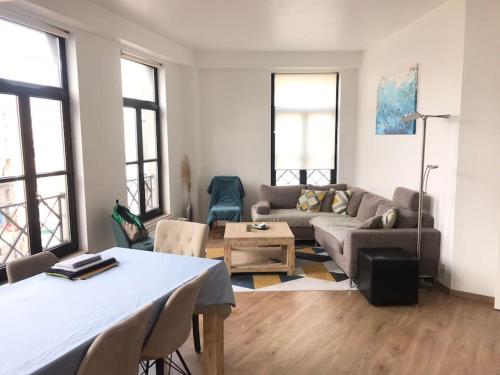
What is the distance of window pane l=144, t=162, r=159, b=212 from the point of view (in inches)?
212

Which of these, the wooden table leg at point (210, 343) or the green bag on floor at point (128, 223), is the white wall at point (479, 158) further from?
the green bag on floor at point (128, 223)

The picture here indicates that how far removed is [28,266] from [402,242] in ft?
10.3

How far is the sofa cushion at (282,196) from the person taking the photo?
583 centimetres

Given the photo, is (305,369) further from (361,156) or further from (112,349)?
(361,156)

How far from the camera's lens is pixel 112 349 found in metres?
1.43

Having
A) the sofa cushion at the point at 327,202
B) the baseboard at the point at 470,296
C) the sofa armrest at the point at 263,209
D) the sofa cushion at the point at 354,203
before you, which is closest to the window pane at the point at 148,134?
the sofa armrest at the point at 263,209

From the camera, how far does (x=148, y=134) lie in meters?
5.40

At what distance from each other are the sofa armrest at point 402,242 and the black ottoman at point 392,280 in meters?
0.33

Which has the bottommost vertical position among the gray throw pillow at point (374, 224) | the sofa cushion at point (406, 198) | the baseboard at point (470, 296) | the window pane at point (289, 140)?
the baseboard at point (470, 296)

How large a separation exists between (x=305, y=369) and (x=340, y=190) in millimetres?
3575

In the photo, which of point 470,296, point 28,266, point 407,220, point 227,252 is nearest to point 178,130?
point 227,252

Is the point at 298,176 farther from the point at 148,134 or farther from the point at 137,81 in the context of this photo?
the point at 137,81

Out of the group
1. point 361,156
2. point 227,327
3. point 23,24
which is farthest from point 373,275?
point 23,24

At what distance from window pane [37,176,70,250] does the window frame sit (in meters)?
0.04
